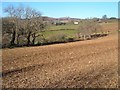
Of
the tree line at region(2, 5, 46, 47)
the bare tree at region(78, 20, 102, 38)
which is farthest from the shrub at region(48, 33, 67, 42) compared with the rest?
the bare tree at region(78, 20, 102, 38)

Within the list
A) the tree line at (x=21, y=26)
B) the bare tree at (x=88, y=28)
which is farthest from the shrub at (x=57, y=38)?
the bare tree at (x=88, y=28)

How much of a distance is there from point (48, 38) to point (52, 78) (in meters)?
37.6

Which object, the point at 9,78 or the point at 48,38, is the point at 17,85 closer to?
the point at 9,78

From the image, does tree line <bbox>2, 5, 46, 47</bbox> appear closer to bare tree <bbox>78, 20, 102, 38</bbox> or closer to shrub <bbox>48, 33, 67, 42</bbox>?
shrub <bbox>48, 33, 67, 42</bbox>

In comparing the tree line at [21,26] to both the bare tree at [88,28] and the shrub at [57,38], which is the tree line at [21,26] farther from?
the bare tree at [88,28]

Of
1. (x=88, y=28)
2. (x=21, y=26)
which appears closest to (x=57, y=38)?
(x=21, y=26)

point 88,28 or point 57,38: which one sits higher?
point 88,28

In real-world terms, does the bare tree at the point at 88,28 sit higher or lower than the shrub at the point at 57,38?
higher

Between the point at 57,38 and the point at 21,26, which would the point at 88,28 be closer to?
the point at 57,38

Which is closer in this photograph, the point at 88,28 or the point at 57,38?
the point at 57,38

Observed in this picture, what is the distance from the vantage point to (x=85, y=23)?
6881cm

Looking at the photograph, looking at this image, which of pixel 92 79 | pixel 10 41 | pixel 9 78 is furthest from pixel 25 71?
pixel 10 41

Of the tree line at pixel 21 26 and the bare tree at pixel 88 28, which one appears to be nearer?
the tree line at pixel 21 26

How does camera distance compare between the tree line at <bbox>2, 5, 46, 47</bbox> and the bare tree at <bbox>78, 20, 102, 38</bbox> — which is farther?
the bare tree at <bbox>78, 20, 102, 38</bbox>
